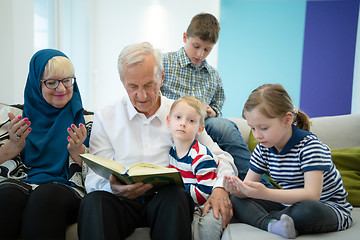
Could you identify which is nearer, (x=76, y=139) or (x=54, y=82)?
(x=76, y=139)

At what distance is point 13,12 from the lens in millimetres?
2627

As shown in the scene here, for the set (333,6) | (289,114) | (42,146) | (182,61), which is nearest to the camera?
(289,114)

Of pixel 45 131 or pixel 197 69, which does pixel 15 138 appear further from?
pixel 197 69

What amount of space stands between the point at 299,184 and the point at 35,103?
1.41 m

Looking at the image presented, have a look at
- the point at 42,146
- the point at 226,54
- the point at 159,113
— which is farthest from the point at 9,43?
the point at 226,54

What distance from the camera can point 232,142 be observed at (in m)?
2.12

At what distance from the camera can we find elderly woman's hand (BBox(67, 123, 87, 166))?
1689mm

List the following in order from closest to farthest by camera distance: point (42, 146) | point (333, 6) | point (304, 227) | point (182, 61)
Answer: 1. point (304, 227)
2. point (42, 146)
3. point (182, 61)
4. point (333, 6)

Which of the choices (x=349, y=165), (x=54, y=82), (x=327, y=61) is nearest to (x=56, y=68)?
(x=54, y=82)

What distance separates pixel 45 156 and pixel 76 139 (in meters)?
0.25

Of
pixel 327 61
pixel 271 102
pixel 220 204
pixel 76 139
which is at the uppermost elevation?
pixel 327 61

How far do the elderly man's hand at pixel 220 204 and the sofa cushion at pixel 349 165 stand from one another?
793mm

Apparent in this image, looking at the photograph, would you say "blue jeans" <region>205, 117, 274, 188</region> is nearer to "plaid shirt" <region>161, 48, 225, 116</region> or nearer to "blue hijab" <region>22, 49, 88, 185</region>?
"plaid shirt" <region>161, 48, 225, 116</region>

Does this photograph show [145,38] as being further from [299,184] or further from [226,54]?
[299,184]
